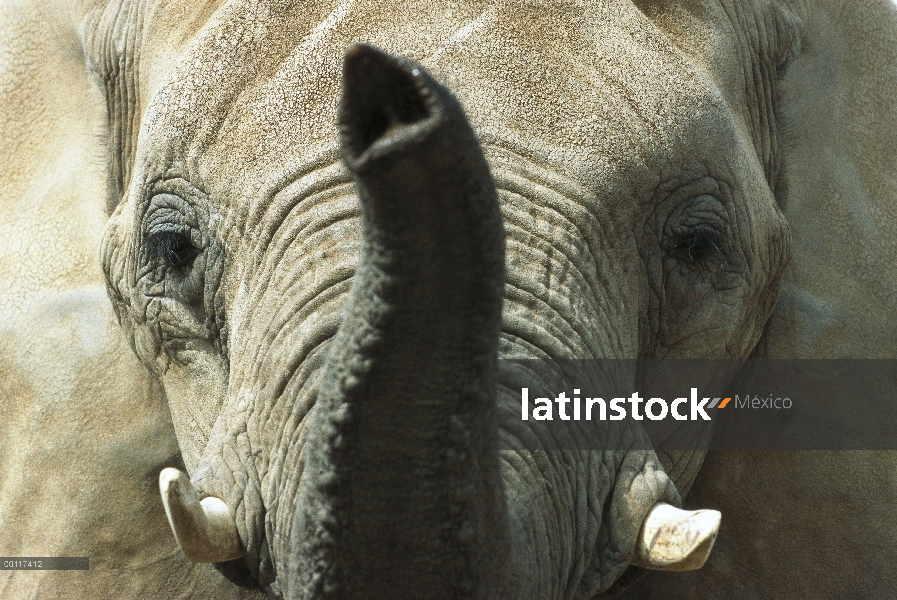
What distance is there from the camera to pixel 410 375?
4.06 ft

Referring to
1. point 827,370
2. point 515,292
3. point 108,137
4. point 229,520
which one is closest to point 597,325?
point 515,292

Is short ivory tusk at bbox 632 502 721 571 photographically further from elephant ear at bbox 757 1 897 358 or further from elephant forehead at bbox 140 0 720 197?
elephant ear at bbox 757 1 897 358

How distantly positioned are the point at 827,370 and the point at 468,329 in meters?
1.12

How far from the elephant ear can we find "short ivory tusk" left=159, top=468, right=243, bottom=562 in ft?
2.99

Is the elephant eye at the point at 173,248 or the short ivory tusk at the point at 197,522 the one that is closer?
the short ivory tusk at the point at 197,522

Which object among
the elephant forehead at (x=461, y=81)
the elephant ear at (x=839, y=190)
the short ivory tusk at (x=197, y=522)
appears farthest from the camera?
the elephant ear at (x=839, y=190)

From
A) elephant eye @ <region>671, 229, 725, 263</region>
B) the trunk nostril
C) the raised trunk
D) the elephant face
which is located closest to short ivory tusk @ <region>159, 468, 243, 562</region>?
the elephant face

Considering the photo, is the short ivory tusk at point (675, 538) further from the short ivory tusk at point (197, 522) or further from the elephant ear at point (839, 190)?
the elephant ear at point (839, 190)

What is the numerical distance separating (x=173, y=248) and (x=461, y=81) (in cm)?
42

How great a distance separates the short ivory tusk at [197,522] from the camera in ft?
4.83

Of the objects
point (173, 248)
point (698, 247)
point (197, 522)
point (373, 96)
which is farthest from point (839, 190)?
point (373, 96)

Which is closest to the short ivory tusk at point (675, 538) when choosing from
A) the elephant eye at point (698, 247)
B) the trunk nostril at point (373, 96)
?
the elephant eye at point (698, 247)

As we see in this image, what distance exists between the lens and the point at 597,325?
68.4 inches

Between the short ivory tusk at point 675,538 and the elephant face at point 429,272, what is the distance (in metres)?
0.02
